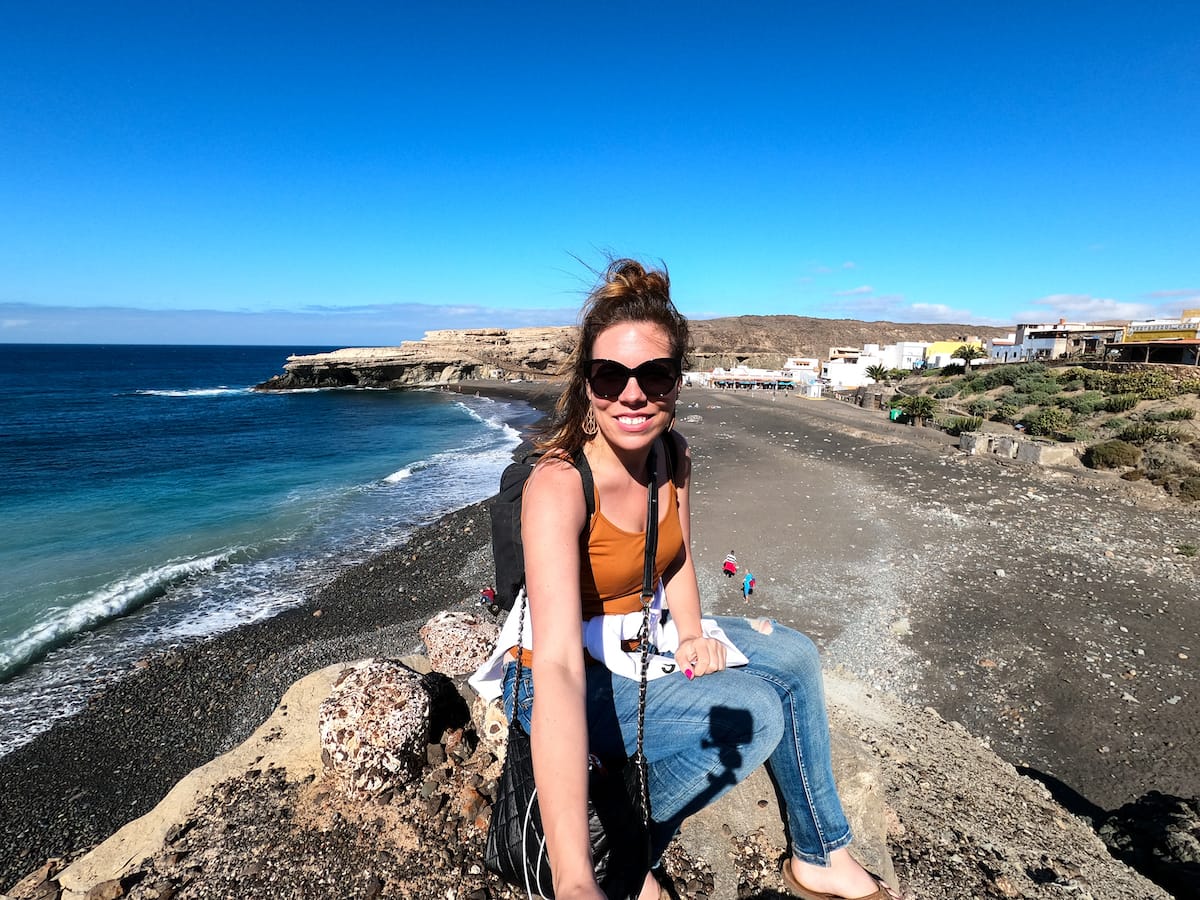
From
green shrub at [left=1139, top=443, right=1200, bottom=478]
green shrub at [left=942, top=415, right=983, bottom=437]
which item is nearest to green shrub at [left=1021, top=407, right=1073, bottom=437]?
green shrub at [left=942, top=415, right=983, bottom=437]

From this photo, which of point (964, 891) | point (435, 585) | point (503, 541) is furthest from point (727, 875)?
point (435, 585)

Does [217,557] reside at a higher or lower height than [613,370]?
lower

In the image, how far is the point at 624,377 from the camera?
186 centimetres

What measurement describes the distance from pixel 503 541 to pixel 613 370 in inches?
26.6

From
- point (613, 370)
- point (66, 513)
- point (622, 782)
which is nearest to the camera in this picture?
point (622, 782)

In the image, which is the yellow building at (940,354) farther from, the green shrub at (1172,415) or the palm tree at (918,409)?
the green shrub at (1172,415)

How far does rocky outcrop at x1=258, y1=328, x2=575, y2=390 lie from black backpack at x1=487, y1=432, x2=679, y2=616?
57081 mm

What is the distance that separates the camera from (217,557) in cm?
1165

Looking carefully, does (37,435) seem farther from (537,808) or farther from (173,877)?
(537,808)

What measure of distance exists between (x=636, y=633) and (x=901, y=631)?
22.7 ft

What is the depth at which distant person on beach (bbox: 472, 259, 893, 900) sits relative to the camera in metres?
1.63

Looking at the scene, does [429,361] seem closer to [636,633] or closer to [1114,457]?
[1114,457]

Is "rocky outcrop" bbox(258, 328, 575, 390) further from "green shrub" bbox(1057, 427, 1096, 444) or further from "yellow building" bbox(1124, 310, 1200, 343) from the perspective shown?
"yellow building" bbox(1124, 310, 1200, 343)

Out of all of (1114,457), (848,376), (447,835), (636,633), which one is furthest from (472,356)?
(636,633)
